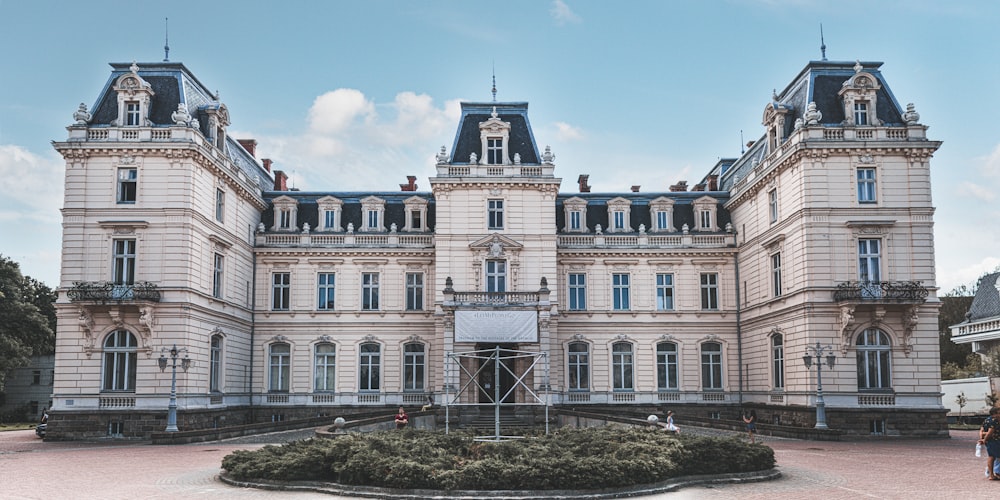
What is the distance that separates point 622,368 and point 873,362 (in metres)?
13.4

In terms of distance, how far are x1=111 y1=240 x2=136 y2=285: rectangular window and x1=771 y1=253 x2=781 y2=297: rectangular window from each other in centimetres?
2854

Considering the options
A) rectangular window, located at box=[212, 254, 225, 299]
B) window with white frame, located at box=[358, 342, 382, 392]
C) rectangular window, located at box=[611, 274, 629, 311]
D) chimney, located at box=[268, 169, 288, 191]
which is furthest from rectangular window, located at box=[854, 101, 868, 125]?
chimney, located at box=[268, 169, 288, 191]

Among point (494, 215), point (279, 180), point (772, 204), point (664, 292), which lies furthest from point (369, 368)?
point (772, 204)

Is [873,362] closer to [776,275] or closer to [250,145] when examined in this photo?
[776,275]

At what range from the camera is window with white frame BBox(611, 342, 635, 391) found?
4588cm

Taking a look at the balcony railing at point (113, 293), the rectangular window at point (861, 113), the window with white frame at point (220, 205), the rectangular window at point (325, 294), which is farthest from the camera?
the rectangular window at point (325, 294)

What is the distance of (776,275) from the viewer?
40.6 m

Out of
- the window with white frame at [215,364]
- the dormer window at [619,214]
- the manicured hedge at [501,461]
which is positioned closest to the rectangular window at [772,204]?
the dormer window at [619,214]

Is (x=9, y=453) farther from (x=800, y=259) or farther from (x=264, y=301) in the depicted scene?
(x=800, y=259)

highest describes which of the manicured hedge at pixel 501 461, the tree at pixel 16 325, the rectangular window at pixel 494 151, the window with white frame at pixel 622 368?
the rectangular window at pixel 494 151

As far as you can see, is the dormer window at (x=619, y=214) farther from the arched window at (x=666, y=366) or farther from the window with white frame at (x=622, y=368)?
the arched window at (x=666, y=366)

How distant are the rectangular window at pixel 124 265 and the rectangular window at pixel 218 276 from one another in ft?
12.9

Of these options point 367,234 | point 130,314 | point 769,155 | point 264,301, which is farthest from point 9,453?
point 769,155

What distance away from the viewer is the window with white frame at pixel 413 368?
45.6 meters
